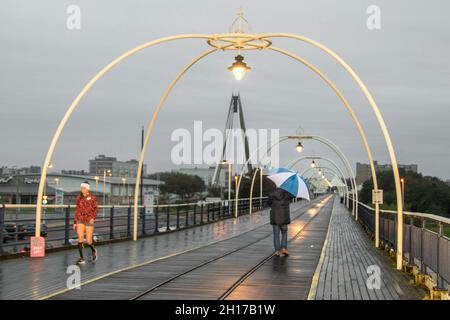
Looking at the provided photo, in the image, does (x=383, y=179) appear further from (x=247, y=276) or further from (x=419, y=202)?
(x=247, y=276)

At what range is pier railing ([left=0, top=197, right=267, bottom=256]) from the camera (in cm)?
1395

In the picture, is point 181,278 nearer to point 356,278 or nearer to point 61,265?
point 61,265

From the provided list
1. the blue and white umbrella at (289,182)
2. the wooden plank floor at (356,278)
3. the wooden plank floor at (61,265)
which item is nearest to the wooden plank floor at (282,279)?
the wooden plank floor at (356,278)

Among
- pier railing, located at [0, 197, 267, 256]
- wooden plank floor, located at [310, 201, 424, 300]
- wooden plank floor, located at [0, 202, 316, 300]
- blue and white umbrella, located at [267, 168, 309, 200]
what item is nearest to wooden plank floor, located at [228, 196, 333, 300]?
wooden plank floor, located at [310, 201, 424, 300]

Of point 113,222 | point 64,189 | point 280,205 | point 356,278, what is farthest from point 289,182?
point 64,189

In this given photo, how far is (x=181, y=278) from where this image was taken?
10680 millimetres

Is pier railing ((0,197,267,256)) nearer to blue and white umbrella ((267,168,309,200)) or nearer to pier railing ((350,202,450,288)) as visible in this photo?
blue and white umbrella ((267,168,309,200))

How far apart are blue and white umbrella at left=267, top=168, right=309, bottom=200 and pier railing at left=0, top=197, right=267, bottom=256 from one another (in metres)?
0.81
